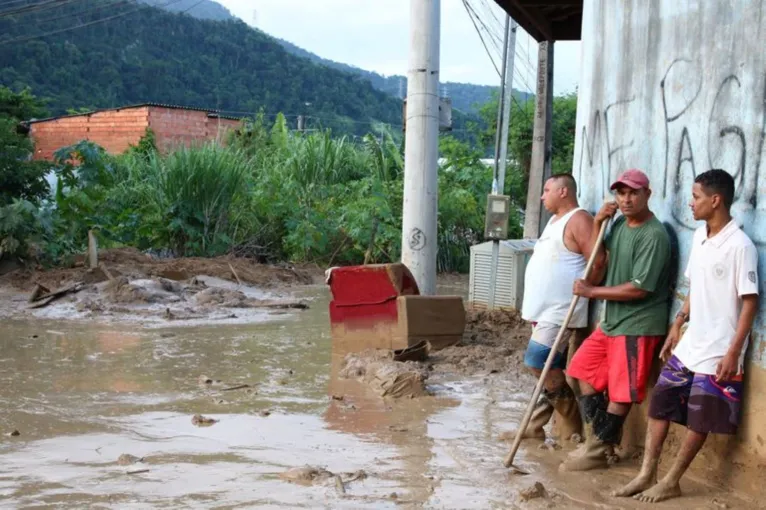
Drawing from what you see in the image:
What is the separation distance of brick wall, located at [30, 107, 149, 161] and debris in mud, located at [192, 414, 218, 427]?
26.1 m

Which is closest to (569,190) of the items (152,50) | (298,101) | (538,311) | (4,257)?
(538,311)

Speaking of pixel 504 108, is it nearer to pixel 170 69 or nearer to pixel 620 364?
pixel 620 364

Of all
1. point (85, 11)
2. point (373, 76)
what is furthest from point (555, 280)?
point (373, 76)

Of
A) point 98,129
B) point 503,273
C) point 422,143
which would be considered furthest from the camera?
point 98,129

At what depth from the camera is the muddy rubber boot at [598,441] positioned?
5574 millimetres

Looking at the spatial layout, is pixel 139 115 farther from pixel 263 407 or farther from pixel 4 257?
pixel 263 407

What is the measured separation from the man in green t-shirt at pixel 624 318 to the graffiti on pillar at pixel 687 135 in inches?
10.5

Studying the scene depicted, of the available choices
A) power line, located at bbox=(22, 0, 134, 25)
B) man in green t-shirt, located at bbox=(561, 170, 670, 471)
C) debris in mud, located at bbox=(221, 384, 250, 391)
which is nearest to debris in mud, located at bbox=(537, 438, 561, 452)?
man in green t-shirt, located at bbox=(561, 170, 670, 471)

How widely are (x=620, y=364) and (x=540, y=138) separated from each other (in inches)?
492

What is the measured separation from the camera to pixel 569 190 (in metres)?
6.18

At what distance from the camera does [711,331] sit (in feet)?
15.5

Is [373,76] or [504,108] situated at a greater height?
[373,76]

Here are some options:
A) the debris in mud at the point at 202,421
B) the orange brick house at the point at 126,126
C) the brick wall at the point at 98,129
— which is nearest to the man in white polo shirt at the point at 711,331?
the debris in mud at the point at 202,421

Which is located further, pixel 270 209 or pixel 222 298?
pixel 270 209
